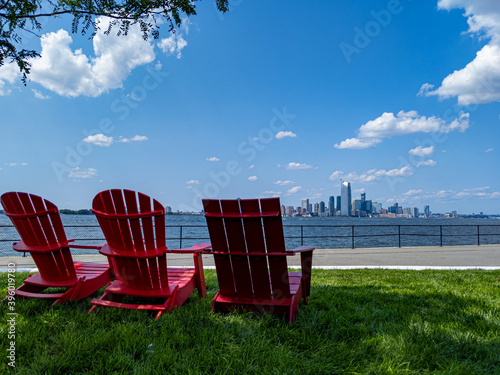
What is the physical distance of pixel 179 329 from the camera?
2.70 m

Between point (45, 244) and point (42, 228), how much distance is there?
0.19 meters

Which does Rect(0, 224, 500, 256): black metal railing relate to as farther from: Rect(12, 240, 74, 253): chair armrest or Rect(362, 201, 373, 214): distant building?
Rect(362, 201, 373, 214): distant building

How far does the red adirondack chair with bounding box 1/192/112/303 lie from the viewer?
362 centimetres

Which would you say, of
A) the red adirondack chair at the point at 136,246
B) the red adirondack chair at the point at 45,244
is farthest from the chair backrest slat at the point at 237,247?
the red adirondack chair at the point at 45,244

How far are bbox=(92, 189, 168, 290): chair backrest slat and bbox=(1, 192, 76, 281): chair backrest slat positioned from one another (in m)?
0.62

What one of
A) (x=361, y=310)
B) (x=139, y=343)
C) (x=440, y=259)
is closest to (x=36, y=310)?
(x=139, y=343)

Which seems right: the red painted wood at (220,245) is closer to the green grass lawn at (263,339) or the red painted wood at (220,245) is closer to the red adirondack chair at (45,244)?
the green grass lawn at (263,339)

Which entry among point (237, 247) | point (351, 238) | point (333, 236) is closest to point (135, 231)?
point (237, 247)

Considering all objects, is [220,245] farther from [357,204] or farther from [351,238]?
[357,204]

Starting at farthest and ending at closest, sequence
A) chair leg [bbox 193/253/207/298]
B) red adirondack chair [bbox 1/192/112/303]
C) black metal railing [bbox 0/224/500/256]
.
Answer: black metal railing [bbox 0/224/500/256]
chair leg [bbox 193/253/207/298]
red adirondack chair [bbox 1/192/112/303]

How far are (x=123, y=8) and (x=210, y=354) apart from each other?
5191mm

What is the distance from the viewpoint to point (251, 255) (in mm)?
3137

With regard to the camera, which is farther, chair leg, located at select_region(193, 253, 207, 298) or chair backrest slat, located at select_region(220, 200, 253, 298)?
chair leg, located at select_region(193, 253, 207, 298)

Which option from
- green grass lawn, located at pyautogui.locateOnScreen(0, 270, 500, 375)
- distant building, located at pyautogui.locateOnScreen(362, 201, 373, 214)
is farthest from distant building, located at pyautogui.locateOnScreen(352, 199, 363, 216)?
green grass lawn, located at pyautogui.locateOnScreen(0, 270, 500, 375)
